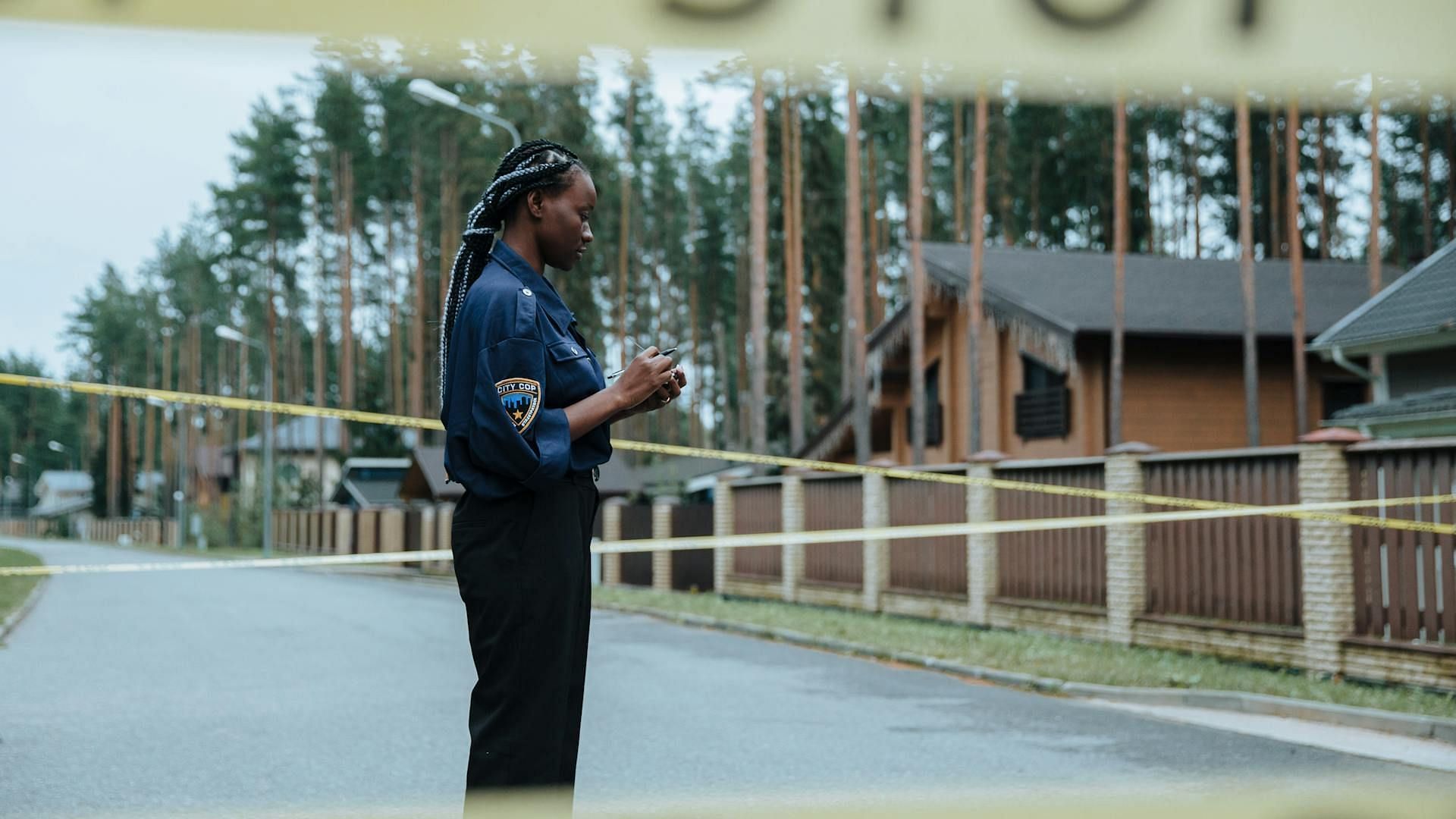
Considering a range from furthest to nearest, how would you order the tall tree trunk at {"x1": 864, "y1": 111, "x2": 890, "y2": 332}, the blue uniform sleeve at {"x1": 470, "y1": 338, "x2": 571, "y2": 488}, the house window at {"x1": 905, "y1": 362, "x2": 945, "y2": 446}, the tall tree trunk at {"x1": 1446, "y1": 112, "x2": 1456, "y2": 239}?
the tall tree trunk at {"x1": 864, "y1": 111, "x2": 890, "y2": 332} < the tall tree trunk at {"x1": 1446, "y1": 112, "x2": 1456, "y2": 239} < the house window at {"x1": 905, "y1": 362, "x2": 945, "y2": 446} < the blue uniform sleeve at {"x1": 470, "y1": 338, "x2": 571, "y2": 488}

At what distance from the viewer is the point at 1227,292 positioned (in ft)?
89.7

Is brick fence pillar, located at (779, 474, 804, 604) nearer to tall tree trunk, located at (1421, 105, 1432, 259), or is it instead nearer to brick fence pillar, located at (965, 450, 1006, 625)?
brick fence pillar, located at (965, 450, 1006, 625)

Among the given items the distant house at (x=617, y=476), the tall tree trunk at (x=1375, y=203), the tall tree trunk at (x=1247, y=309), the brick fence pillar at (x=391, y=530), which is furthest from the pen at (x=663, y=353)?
the brick fence pillar at (x=391, y=530)

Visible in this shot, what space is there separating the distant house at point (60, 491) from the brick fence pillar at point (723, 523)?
113714mm

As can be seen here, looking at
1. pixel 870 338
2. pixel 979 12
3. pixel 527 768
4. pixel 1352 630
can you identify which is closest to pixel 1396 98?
pixel 870 338

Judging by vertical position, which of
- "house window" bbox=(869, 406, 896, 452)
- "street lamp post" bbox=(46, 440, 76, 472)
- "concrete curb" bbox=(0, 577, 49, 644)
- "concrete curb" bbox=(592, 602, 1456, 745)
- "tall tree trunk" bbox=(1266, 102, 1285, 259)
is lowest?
"concrete curb" bbox=(0, 577, 49, 644)

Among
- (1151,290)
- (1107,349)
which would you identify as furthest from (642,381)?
(1151,290)

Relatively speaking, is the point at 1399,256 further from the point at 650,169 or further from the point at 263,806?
A: the point at 263,806

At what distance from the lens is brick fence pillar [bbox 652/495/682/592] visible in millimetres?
24547

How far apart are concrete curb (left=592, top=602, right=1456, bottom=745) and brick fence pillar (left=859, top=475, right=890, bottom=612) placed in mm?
3678

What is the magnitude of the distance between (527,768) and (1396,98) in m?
33.3

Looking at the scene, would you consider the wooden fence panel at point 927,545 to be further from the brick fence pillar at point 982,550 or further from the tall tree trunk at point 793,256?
the tall tree trunk at point 793,256

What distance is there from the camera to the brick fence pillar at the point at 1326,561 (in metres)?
10.2

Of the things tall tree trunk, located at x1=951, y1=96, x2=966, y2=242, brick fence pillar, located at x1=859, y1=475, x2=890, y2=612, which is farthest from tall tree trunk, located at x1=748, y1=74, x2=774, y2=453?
tall tree trunk, located at x1=951, y1=96, x2=966, y2=242
